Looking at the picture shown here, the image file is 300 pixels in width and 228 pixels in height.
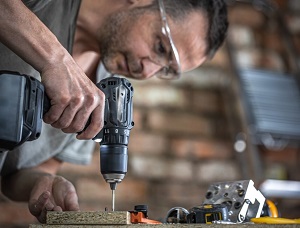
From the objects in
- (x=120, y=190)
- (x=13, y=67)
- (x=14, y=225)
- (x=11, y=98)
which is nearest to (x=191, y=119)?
(x=120, y=190)

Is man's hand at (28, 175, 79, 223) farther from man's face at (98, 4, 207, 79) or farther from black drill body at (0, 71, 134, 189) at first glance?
man's face at (98, 4, 207, 79)

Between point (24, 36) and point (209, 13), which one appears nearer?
point (24, 36)

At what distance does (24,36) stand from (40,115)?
157 mm

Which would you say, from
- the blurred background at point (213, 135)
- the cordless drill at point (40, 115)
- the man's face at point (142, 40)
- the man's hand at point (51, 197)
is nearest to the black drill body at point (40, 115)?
the cordless drill at point (40, 115)

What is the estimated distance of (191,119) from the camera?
226 cm

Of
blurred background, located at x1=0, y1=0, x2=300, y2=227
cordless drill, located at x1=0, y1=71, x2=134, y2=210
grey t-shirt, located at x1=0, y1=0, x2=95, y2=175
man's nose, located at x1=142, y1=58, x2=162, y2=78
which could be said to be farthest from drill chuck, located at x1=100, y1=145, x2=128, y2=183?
blurred background, located at x1=0, y1=0, x2=300, y2=227

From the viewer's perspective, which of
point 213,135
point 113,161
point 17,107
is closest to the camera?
point 17,107

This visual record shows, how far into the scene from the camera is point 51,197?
4.12 feet

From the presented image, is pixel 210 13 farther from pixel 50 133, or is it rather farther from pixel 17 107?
pixel 17 107

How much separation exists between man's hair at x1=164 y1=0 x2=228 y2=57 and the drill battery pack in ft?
2.29

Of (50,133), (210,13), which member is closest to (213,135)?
(210,13)

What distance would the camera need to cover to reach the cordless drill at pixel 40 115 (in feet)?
2.99

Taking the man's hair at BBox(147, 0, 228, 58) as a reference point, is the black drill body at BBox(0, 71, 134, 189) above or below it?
below

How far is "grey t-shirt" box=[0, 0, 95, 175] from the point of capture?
1.32 metres
